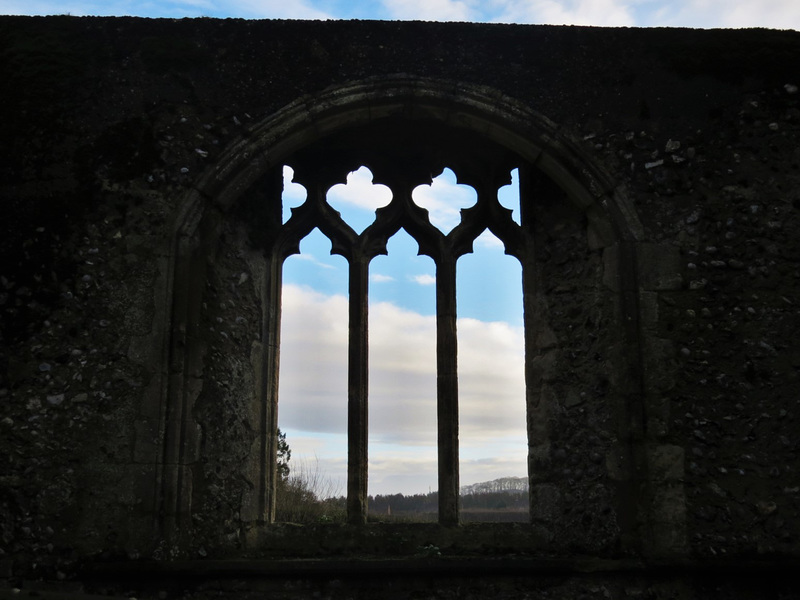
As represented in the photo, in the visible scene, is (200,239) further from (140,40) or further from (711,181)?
(711,181)

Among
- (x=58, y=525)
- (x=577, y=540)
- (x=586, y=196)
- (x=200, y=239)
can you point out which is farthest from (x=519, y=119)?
(x=58, y=525)

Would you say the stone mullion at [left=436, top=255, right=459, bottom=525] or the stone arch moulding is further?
the stone mullion at [left=436, top=255, right=459, bottom=525]

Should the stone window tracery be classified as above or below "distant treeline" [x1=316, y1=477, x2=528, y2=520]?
above

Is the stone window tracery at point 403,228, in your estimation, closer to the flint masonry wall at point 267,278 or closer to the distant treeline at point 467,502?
the flint masonry wall at point 267,278

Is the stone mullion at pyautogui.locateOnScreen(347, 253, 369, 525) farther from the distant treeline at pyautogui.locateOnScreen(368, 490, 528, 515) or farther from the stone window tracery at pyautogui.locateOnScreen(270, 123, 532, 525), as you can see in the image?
the distant treeline at pyautogui.locateOnScreen(368, 490, 528, 515)

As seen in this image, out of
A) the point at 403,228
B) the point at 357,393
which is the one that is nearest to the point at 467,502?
the point at 357,393

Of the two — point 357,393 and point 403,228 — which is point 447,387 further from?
point 403,228

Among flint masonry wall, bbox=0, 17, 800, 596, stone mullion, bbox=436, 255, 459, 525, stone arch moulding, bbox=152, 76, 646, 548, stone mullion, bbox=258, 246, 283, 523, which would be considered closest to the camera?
flint masonry wall, bbox=0, 17, 800, 596

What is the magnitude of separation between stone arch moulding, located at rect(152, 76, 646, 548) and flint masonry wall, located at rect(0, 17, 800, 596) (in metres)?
0.02

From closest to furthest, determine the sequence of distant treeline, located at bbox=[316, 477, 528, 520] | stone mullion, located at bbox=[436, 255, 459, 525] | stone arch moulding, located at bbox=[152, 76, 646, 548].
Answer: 1. stone arch moulding, located at bbox=[152, 76, 646, 548]
2. stone mullion, located at bbox=[436, 255, 459, 525]
3. distant treeline, located at bbox=[316, 477, 528, 520]

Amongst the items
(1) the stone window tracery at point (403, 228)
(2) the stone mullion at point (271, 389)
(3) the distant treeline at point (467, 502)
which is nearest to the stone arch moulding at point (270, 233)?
(2) the stone mullion at point (271, 389)

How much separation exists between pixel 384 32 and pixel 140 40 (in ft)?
5.37

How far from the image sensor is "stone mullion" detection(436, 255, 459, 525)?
21.0ft

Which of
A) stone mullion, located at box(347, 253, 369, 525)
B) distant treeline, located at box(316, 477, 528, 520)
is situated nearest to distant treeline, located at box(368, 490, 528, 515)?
distant treeline, located at box(316, 477, 528, 520)
